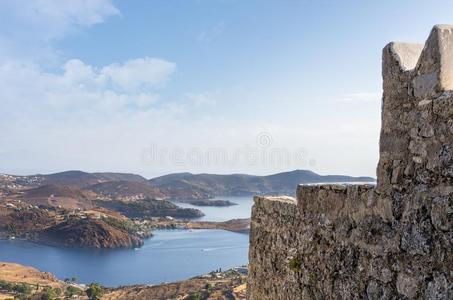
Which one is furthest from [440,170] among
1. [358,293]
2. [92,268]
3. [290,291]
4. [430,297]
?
[92,268]

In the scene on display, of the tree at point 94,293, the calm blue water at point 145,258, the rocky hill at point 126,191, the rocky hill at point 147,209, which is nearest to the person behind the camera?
the tree at point 94,293

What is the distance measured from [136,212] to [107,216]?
75.9 feet

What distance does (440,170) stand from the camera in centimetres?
215

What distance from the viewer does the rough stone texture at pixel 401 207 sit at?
2131 mm

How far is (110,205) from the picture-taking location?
11431 cm

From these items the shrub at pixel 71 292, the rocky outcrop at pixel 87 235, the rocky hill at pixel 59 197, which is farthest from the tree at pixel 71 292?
the rocky hill at pixel 59 197

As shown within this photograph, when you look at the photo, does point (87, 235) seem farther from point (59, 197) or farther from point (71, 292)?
point (71, 292)

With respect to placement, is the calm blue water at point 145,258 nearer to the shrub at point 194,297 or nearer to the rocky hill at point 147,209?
the rocky hill at point 147,209

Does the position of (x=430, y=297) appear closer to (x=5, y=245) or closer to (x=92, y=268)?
(x=92, y=268)

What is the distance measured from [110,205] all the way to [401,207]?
116658 mm

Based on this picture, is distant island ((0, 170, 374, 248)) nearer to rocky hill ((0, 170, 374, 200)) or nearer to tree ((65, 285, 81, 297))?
rocky hill ((0, 170, 374, 200))

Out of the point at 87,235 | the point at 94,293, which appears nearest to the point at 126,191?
the point at 87,235

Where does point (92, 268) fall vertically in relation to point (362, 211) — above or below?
below

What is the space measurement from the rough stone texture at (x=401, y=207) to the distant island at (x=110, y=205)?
265 ft
